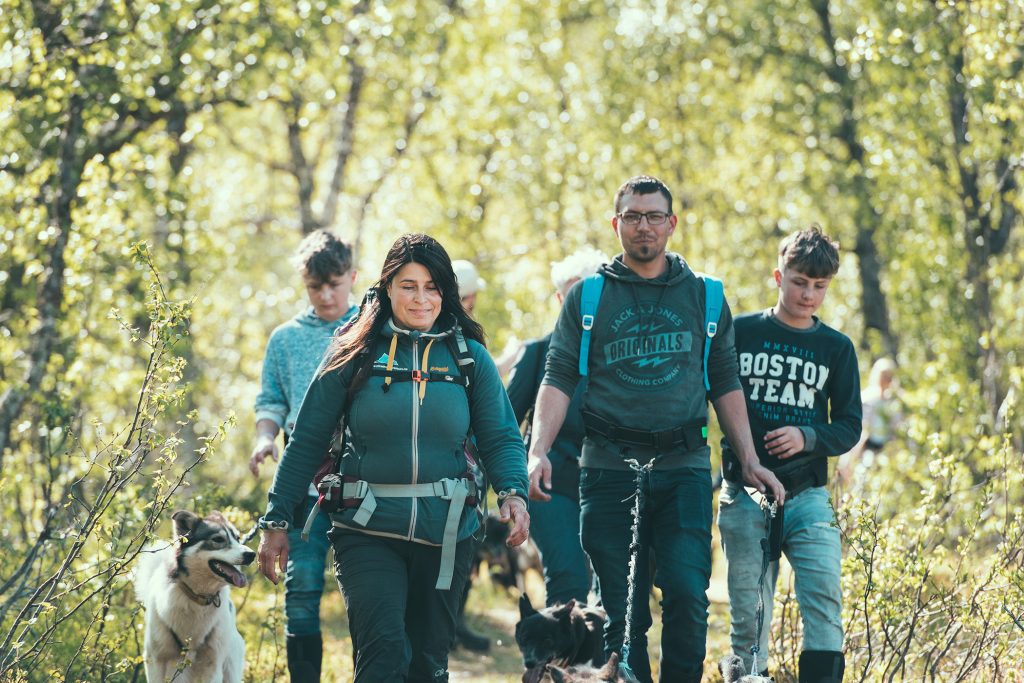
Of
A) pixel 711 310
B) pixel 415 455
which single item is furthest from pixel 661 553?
pixel 415 455

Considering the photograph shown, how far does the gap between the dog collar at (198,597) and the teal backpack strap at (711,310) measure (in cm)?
269

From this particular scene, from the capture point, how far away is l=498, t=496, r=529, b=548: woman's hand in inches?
181

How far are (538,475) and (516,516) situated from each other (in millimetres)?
840

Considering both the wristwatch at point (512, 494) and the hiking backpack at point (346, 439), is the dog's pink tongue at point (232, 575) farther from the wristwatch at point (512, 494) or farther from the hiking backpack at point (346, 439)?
the wristwatch at point (512, 494)

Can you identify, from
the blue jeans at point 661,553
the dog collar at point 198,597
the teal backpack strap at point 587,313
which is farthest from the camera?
the dog collar at point 198,597

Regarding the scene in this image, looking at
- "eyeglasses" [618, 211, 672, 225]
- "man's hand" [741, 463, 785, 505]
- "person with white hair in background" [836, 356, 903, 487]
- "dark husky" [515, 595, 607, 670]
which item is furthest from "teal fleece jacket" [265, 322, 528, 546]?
"person with white hair in background" [836, 356, 903, 487]

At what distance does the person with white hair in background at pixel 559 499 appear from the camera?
6.52 m

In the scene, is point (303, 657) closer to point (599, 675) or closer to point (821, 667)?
point (599, 675)

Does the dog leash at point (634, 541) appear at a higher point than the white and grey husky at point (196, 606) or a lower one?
higher

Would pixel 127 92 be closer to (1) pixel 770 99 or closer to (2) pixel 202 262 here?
(2) pixel 202 262

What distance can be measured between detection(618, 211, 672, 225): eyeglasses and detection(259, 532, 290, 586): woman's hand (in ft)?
6.70

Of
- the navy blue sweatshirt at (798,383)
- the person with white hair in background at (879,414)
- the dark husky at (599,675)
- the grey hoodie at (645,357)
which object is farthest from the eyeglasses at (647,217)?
the person with white hair in background at (879,414)

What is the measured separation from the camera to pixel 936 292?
14.8 m

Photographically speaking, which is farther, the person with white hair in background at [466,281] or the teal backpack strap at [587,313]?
the person with white hair in background at [466,281]
